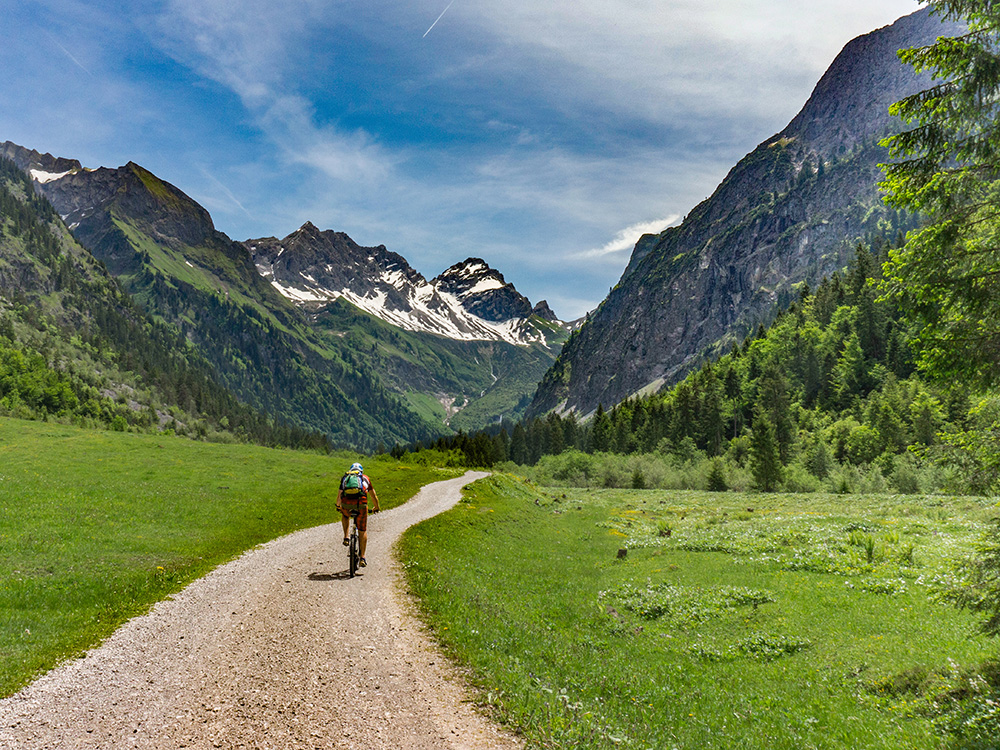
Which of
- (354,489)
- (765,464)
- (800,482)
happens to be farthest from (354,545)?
(800,482)

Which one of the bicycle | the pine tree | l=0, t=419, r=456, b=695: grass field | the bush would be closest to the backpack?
the bicycle

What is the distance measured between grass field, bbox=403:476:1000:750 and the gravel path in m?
1.23

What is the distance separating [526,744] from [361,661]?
447 cm

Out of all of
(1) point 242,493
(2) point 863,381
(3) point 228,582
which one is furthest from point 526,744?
(2) point 863,381

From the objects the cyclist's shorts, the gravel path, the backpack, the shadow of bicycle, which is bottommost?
the shadow of bicycle

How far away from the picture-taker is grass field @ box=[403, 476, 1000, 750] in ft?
32.3

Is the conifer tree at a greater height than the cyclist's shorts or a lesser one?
greater

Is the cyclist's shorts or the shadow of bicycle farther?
the cyclist's shorts

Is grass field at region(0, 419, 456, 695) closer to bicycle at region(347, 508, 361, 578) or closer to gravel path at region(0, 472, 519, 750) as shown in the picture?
gravel path at region(0, 472, 519, 750)

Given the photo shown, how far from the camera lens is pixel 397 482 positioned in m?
60.6

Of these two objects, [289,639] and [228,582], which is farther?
[228,582]

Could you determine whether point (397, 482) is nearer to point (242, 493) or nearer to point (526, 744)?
point (242, 493)

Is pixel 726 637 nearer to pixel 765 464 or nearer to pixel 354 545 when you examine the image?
pixel 354 545

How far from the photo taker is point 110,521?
26.1 m
